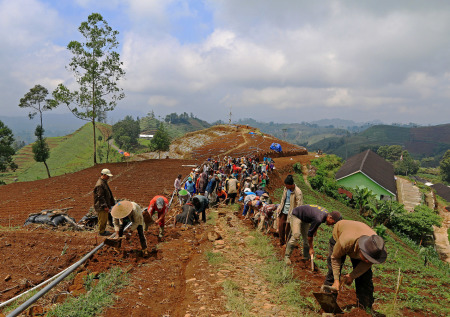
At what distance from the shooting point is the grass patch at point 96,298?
4.20m

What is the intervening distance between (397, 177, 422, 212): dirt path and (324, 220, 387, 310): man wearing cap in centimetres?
3664

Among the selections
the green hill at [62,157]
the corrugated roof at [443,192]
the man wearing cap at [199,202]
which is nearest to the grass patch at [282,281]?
the man wearing cap at [199,202]

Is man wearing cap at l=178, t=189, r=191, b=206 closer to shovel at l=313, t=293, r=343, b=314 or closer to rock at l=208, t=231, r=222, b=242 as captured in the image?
rock at l=208, t=231, r=222, b=242

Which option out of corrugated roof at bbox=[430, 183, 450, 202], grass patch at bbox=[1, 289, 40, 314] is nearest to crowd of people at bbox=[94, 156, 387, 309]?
grass patch at bbox=[1, 289, 40, 314]

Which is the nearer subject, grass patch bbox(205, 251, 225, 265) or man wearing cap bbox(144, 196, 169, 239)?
grass patch bbox(205, 251, 225, 265)

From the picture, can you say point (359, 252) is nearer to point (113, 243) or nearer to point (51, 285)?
point (51, 285)

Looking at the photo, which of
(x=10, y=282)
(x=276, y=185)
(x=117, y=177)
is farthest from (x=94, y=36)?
(x=10, y=282)

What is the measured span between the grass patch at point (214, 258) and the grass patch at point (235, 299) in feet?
3.59

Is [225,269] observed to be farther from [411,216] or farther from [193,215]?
[411,216]

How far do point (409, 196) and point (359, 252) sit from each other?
46.7 meters

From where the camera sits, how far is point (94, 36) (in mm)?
23750

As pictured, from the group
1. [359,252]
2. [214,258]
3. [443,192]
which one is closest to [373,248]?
[359,252]

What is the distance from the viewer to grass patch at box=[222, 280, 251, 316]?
4508 millimetres

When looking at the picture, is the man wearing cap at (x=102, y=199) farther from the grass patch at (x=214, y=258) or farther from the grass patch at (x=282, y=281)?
the grass patch at (x=282, y=281)
